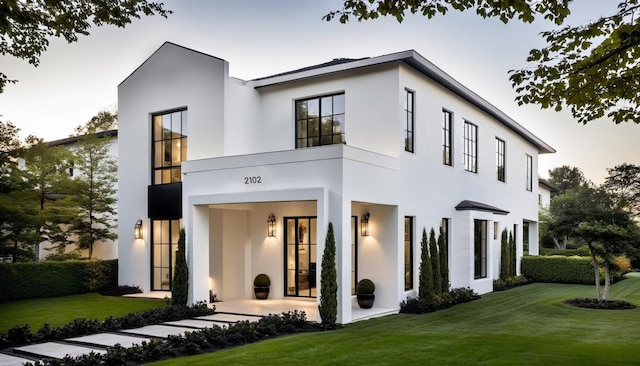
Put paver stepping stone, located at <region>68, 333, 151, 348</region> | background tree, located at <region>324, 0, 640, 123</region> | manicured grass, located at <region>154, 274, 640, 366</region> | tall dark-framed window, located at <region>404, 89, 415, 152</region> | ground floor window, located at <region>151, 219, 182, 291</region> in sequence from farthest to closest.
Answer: ground floor window, located at <region>151, 219, 182, 291</region>
tall dark-framed window, located at <region>404, 89, 415, 152</region>
paver stepping stone, located at <region>68, 333, 151, 348</region>
manicured grass, located at <region>154, 274, 640, 366</region>
background tree, located at <region>324, 0, 640, 123</region>

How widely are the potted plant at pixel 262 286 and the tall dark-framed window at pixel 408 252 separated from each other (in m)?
3.95

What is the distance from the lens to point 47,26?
802 cm

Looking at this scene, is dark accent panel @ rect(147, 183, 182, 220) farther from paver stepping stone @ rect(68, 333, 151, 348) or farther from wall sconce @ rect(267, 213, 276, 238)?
paver stepping stone @ rect(68, 333, 151, 348)

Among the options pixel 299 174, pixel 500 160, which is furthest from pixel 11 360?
pixel 500 160

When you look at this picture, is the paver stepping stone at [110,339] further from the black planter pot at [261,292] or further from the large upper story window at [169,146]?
the large upper story window at [169,146]

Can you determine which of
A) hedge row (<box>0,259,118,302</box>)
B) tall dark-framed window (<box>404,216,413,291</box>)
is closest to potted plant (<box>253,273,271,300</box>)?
tall dark-framed window (<box>404,216,413,291</box>)

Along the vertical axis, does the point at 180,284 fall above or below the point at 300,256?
below

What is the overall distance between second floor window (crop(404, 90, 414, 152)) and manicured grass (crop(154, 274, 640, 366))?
14.9 feet

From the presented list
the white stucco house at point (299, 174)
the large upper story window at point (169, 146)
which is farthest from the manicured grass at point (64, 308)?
the large upper story window at point (169, 146)

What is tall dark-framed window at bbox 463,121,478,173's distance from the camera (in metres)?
19.0

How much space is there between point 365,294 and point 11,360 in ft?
26.2

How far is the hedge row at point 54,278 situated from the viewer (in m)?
16.8

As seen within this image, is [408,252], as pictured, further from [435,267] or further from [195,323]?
[195,323]

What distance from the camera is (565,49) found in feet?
24.4
